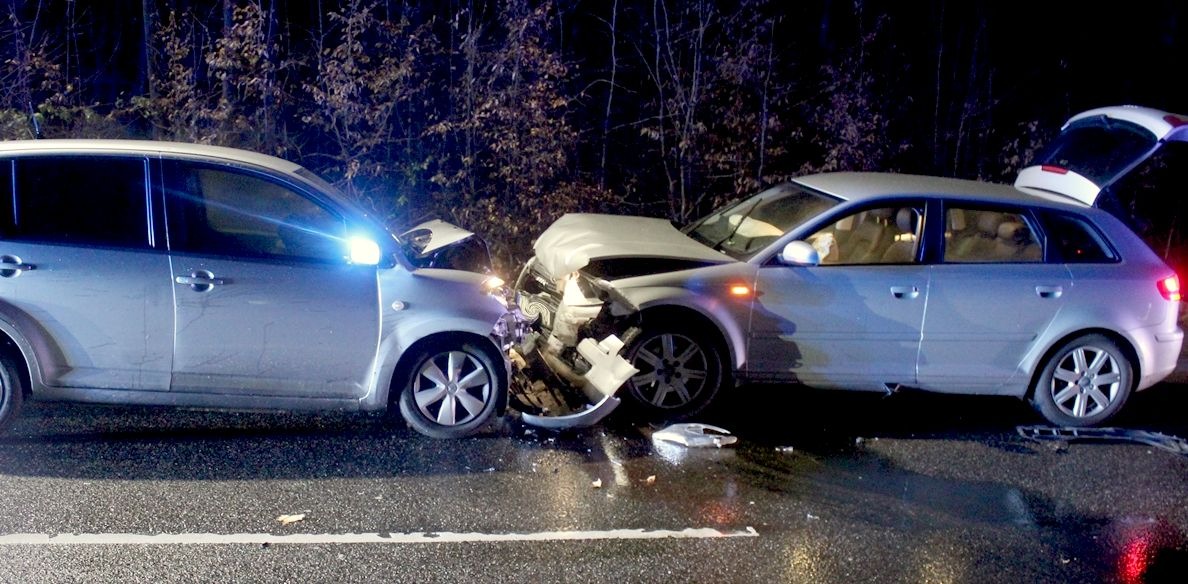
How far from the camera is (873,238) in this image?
7.74 metres

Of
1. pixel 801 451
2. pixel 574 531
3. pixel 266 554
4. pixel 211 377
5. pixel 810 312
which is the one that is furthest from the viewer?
pixel 810 312

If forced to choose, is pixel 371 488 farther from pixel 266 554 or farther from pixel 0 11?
pixel 0 11

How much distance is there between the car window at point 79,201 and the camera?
6.12m

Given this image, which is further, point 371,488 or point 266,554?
point 371,488

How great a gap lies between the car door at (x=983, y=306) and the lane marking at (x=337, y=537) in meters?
2.58

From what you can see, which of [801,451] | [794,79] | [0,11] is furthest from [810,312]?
[0,11]

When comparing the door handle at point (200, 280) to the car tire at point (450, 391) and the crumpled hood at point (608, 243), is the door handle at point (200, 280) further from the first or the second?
the crumpled hood at point (608, 243)

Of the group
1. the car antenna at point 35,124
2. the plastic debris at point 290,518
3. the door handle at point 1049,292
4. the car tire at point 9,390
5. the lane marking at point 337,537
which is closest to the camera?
the lane marking at point 337,537

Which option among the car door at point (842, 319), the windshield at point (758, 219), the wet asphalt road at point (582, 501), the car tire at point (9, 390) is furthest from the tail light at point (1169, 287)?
the car tire at point (9, 390)

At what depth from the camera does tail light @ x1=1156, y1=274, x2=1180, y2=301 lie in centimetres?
775

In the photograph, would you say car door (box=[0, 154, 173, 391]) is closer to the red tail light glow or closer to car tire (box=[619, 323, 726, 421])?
car tire (box=[619, 323, 726, 421])

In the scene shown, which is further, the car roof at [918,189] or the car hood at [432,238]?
the car roof at [918,189]

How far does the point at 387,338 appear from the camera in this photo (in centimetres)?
641

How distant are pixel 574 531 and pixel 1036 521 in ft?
7.84
